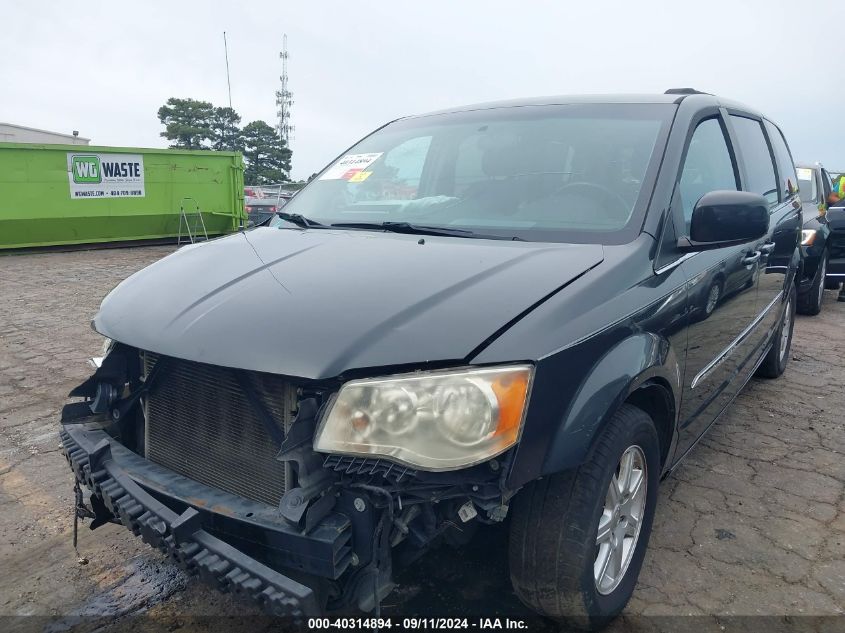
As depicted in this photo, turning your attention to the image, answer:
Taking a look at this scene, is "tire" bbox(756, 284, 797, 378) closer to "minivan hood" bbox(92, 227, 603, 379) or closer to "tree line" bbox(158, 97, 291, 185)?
"minivan hood" bbox(92, 227, 603, 379)

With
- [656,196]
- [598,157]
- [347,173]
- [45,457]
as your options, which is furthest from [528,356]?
[45,457]

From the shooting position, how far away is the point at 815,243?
590 centimetres

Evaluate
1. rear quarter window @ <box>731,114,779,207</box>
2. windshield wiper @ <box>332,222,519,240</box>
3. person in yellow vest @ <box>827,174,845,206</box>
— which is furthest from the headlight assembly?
person in yellow vest @ <box>827,174,845,206</box>

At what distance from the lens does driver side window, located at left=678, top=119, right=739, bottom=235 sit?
2541 mm

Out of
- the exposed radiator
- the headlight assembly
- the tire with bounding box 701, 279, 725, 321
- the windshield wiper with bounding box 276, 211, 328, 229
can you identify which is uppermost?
the windshield wiper with bounding box 276, 211, 328, 229

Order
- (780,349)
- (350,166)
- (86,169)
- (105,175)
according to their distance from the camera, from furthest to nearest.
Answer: (105,175)
(86,169)
(780,349)
(350,166)

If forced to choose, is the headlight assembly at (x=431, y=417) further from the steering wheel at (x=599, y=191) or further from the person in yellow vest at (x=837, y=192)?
the person in yellow vest at (x=837, y=192)

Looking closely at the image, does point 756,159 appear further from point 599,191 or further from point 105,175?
point 105,175

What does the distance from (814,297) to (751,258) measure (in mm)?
4632

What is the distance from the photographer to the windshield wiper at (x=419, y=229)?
2.39 metres

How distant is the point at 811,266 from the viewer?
20.7 ft

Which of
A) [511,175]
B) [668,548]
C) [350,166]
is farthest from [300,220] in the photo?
[668,548]

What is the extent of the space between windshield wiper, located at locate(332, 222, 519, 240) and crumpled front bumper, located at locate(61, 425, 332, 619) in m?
1.21

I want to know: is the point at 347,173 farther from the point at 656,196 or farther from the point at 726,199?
the point at 726,199
